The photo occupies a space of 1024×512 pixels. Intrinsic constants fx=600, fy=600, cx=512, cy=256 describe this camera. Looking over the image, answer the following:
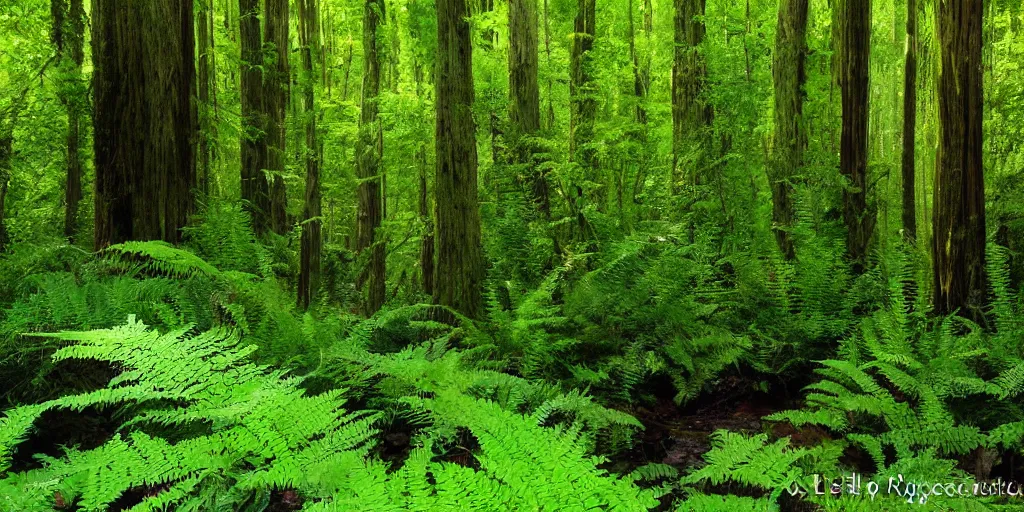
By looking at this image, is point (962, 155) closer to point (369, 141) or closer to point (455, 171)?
point (455, 171)

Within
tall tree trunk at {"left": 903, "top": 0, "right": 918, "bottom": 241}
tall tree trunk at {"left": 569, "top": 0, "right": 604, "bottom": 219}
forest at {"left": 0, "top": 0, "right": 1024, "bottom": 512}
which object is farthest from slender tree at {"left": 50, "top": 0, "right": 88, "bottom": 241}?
tall tree trunk at {"left": 903, "top": 0, "right": 918, "bottom": 241}

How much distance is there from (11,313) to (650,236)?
4.71 meters

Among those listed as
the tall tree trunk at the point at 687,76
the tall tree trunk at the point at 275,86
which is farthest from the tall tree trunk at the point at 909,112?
the tall tree trunk at the point at 275,86

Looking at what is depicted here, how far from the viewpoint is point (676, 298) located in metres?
4.70

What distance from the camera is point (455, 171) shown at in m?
4.76

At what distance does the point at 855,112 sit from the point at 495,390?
5783 millimetres

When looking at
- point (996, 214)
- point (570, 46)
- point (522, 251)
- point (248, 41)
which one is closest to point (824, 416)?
point (522, 251)

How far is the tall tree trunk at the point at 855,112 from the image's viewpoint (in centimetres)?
652

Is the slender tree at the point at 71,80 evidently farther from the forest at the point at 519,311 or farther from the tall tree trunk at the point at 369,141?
the tall tree trunk at the point at 369,141

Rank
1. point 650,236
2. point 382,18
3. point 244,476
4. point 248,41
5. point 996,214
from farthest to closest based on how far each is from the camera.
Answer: point 382,18
point 248,41
point 996,214
point 650,236
point 244,476

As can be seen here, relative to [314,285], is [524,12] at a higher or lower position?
higher

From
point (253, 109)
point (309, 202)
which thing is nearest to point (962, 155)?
point (309, 202)

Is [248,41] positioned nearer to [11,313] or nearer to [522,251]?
[522,251]

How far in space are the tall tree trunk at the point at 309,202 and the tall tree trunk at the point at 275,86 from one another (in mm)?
447
